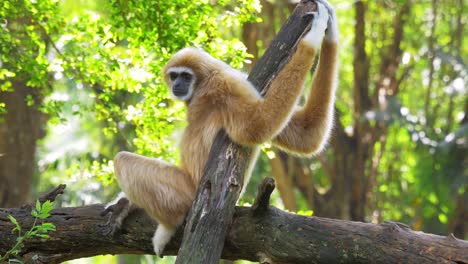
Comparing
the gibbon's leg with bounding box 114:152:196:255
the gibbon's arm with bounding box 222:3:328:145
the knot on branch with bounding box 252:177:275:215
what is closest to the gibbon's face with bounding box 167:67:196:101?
the gibbon's leg with bounding box 114:152:196:255

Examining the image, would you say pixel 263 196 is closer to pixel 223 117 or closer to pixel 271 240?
pixel 271 240

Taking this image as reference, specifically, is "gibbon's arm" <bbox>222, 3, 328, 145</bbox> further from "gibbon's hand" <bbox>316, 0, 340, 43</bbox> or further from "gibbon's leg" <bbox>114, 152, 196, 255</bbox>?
"gibbon's leg" <bbox>114, 152, 196, 255</bbox>

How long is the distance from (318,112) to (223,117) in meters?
1.11

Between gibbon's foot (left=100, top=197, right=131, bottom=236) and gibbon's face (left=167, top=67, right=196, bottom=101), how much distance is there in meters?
1.21

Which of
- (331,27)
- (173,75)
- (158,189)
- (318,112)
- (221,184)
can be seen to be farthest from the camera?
(173,75)

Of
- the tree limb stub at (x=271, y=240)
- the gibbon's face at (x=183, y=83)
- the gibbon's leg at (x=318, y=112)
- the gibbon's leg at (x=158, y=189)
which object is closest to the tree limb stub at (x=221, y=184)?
the tree limb stub at (x=271, y=240)

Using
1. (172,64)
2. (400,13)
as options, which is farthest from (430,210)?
(172,64)

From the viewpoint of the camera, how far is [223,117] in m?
5.57

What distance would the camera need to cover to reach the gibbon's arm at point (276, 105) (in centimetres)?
527

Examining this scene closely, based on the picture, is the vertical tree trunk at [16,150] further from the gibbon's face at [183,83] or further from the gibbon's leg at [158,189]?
the gibbon's leg at [158,189]

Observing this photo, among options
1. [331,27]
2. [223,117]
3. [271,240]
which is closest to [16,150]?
[223,117]

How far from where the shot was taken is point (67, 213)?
594cm

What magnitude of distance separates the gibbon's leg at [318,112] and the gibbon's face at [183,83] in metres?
1.03

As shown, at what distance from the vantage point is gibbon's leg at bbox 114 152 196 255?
5535 mm
